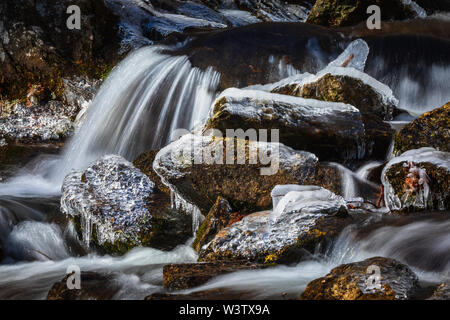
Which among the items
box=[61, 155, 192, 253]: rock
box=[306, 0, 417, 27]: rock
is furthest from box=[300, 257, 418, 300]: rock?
box=[306, 0, 417, 27]: rock

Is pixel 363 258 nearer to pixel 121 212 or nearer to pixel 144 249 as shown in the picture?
pixel 144 249

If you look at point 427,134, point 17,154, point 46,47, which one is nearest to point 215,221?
point 427,134

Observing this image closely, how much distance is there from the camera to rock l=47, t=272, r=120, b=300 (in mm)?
2875

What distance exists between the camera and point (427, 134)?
4.48 m

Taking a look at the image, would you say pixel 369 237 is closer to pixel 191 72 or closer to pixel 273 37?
pixel 191 72

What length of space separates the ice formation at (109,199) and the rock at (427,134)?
101 inches

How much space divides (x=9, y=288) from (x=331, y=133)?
334cm

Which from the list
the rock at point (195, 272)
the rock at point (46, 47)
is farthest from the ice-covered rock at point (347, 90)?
Answer: the rock at point (46, 47)

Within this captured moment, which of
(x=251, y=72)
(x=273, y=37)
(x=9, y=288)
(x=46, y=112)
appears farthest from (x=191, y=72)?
(x=9, y=288)

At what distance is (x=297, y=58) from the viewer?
25.0 ft

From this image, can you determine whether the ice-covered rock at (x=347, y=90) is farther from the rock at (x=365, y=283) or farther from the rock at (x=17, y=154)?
the rock at (x=17, y=154)

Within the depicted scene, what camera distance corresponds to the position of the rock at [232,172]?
4238 millimetres

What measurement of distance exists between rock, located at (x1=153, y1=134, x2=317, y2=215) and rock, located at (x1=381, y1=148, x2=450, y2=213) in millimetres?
758

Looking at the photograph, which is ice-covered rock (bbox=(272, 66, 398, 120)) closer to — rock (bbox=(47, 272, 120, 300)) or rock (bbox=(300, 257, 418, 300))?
rock (bbox=(300, 257, 418, 300))
